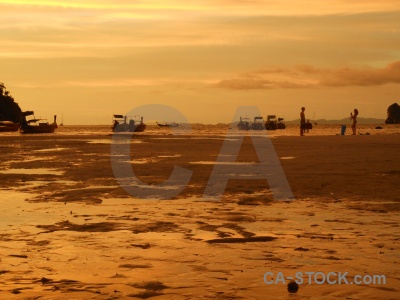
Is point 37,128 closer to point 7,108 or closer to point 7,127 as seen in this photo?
point 7,127

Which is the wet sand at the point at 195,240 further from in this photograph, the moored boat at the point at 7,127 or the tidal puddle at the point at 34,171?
the moored boat at the point at 7,127

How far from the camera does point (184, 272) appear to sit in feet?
22.4

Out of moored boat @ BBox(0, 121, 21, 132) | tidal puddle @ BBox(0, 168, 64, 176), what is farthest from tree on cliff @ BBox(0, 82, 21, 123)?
tidal puddle @ BBox(0, 168, 64, 176)

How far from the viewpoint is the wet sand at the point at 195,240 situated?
245 inches

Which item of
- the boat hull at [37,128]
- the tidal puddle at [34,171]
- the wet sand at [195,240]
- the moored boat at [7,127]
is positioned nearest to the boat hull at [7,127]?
the moored boat at [7,127]

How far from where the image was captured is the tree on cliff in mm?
132012

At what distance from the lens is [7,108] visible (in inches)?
5251

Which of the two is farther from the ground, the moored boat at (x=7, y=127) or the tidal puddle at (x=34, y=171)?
the moored boat at (x=7, y=127)

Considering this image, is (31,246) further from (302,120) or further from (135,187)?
(302,120)

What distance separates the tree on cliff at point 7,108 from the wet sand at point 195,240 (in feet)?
398

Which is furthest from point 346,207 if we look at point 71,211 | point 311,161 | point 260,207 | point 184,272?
point 311,161

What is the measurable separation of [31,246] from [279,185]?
28.0 feet

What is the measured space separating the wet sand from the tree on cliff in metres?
121

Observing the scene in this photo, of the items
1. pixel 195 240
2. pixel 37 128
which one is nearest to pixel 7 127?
pixel 37 128
